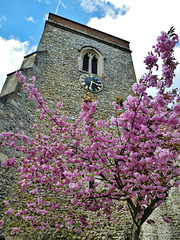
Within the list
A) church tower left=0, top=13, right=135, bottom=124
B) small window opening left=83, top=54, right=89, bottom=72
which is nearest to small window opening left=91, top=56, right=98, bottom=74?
church tower left=0, top=13, right=135, bottom=124

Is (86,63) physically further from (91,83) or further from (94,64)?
(91,83)

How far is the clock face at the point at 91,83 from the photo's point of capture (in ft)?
26.8

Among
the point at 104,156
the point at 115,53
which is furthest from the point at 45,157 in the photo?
the point at 115,53

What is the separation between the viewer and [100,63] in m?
9.90

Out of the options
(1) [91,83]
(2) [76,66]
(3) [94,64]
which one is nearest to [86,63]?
(3) [94,64]

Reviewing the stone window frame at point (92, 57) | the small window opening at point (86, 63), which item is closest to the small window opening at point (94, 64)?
the stone window frame at point (92, 57)

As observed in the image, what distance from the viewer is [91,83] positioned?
8422 millimetres

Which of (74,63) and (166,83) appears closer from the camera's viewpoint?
(166,83)

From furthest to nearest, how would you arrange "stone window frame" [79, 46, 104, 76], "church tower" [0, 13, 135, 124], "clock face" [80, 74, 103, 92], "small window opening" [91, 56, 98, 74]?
"small window opening" [91, 56, 98, 74] < "stone window frame" [79, 46, 104, 76] < "clock face" [80, 74, 103, 92] < "church tower" [0, 13, 135, 124]

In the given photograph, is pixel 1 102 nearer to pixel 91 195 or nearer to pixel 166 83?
pixel 91 195

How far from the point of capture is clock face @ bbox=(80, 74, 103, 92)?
816 centimetres

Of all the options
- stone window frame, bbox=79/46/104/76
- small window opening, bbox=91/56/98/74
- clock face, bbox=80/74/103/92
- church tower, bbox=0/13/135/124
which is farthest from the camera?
small window opening, bbox=91/56/98/74

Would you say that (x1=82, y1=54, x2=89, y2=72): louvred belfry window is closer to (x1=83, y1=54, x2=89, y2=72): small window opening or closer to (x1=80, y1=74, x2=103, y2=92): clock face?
(x1=83, y1=54, x2=89, y2=72): small window opening

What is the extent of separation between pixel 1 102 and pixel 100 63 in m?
6.77
